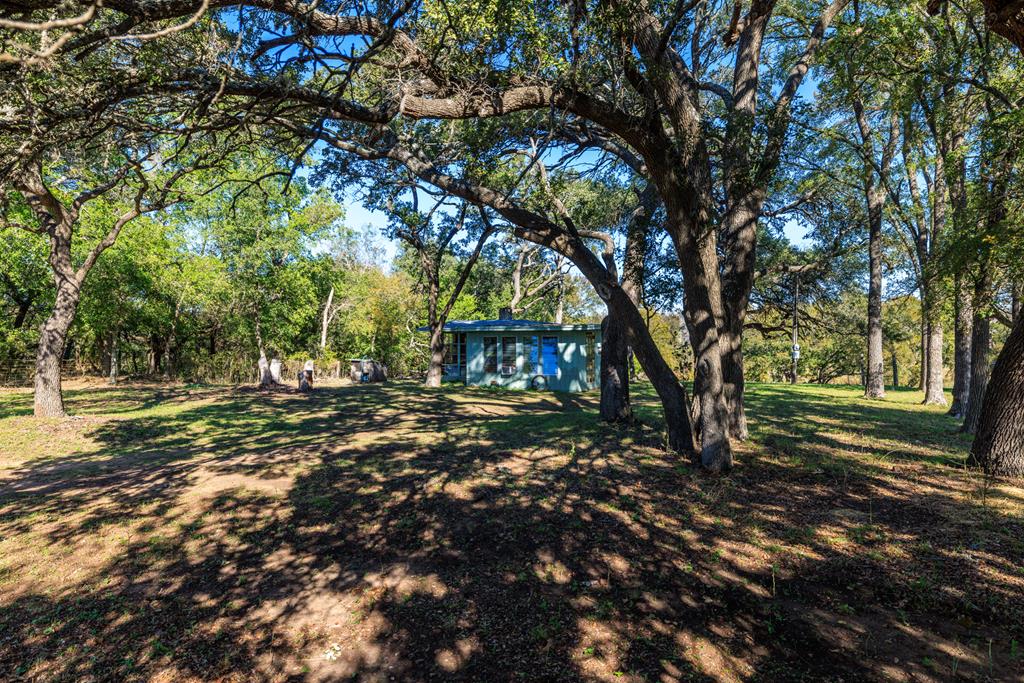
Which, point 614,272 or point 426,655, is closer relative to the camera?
point 426,655

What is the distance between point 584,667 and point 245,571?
10.3ft

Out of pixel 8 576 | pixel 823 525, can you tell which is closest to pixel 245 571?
pixel 8 576

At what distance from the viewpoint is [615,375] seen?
1062cm

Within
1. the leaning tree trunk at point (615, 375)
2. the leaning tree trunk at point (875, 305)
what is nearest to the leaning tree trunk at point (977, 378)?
the leaning tree trunk at point (615, 375)

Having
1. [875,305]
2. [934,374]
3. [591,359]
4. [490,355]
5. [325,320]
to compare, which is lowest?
[934,374]

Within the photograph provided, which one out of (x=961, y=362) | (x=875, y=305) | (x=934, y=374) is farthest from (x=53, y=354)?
(x=875, y=305)

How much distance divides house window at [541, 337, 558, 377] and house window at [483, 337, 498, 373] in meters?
2.20

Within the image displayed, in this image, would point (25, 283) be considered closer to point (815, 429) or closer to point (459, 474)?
point (459, 474)

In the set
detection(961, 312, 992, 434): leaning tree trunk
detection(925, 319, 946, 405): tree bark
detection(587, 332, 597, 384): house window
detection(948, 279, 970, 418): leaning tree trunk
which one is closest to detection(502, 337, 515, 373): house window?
detection(587, 332, 597, 384): house window

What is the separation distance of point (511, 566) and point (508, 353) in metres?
16.8

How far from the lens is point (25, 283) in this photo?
18828 mm

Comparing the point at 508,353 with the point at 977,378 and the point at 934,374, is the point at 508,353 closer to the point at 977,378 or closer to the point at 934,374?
the point at 977,378

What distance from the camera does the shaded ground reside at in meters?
3.06

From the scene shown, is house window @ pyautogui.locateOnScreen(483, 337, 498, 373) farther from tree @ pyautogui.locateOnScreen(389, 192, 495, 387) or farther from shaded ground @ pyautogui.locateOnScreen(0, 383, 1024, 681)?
shaded ground @ pyautogui.locateOnScreen(0, 383, 1024, 681)
